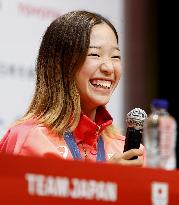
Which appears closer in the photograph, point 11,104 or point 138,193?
point 138,193

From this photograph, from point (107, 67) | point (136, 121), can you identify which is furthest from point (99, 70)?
point (136, 121)

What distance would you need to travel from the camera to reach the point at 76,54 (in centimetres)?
190

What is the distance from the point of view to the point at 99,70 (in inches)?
75.7

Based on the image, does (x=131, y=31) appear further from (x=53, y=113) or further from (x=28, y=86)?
(x=53, y=113)

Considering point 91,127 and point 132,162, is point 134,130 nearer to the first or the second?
point 132,162

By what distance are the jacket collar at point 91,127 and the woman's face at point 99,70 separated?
6 cm

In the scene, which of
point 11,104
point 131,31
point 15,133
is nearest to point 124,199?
point 15,133

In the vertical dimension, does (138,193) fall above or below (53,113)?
below

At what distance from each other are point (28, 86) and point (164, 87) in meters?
1.10

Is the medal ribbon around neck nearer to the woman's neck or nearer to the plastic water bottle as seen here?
the woman's neck

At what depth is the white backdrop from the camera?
362cm

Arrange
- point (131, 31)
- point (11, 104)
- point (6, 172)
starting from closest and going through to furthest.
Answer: point (6, 172)
point (11, 104)
point (131, 31)

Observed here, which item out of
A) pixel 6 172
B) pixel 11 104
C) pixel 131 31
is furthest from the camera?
pixel 131 31

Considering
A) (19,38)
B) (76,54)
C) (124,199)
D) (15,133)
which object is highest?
(19,38)
